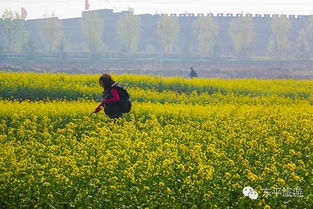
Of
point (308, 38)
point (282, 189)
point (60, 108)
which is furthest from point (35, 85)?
point (308, 38)

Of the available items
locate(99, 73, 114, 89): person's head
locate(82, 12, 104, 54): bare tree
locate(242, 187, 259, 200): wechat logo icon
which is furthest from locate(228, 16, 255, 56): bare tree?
locate(242, 187, 259, 200): wechat logo icon

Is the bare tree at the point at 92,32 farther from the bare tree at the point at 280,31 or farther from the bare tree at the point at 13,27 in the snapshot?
the bare tree at the point at 280,31

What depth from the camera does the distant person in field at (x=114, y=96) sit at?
12688 mm

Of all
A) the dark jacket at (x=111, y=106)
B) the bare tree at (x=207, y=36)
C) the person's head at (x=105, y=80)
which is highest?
the person's head at (x=105, y=80)

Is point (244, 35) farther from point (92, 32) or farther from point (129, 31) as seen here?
point (92, 32)

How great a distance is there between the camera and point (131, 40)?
86750mm

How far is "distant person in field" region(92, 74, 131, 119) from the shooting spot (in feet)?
41.6

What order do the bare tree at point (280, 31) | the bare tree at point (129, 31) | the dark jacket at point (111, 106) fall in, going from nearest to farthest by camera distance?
the dark jacket at point (111, 106) < the bare tree at point (280, 31) < the bare tree at point (129, 31)

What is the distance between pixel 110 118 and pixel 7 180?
5498mm

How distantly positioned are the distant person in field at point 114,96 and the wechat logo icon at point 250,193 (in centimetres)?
561

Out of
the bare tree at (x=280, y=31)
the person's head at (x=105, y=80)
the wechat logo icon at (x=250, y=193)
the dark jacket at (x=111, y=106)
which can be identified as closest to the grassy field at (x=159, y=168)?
the wechat logo icon at (x=250, y=193)

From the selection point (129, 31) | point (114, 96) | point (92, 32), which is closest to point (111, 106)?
point (114, 96)

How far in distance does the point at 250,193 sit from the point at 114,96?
5793 mm

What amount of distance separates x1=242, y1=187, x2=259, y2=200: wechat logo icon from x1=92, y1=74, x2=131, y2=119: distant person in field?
561 centimetres
